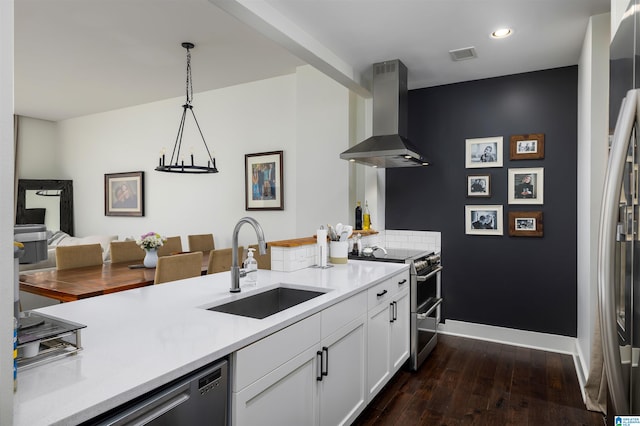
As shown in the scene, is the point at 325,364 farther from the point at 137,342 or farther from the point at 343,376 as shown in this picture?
the point at 137,342

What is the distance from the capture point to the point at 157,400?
1037mm

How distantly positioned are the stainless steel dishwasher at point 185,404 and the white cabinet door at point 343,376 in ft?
2.21

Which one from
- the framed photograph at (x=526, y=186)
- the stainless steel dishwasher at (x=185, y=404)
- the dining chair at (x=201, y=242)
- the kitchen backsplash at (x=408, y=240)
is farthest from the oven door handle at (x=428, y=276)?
the dining chair at (x=201, y=242)

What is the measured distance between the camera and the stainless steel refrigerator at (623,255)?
0.87 metres

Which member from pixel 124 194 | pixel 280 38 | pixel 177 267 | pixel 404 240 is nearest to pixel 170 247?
pixel 177 267

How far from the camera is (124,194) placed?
6.34 metres

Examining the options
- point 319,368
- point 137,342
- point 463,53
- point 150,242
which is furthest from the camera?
point 150,242

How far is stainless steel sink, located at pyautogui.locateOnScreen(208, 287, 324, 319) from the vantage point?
1996 mm

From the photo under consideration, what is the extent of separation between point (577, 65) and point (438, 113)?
126 cm

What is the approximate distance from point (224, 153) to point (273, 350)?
13.6 feet

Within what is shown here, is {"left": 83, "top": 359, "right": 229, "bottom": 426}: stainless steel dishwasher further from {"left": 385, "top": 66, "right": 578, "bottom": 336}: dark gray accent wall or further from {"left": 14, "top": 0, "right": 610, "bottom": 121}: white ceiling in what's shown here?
{"left": 385, "top": 66, "right": 578, "bottom": 336}: dark gray accent wall

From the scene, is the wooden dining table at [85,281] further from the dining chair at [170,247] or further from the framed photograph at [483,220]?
the framed photograph at [483,220]

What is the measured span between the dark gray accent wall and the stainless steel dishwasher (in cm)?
326

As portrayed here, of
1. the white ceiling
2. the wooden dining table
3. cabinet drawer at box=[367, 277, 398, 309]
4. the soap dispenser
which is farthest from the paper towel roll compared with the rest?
the white ceiling
